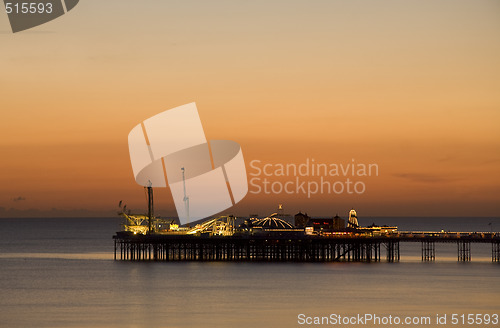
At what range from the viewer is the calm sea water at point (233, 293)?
63.8 m

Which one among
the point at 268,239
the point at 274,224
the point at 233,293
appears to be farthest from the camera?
the point at 274,224

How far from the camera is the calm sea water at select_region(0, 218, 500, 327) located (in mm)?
63781

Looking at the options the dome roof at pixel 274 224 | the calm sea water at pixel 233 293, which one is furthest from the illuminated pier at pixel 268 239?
the calm sea water at pixel 233 293

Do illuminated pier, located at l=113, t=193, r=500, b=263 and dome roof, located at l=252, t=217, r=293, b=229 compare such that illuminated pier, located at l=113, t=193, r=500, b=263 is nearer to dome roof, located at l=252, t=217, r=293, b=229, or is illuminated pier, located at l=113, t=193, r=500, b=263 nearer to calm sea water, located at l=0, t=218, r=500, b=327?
dome roof, located at l=252, t=217, r=293, b=229

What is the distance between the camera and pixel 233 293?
253 ft

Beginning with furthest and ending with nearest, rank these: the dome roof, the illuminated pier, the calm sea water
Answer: the dome roof < the illuminated pier < the calm sea water

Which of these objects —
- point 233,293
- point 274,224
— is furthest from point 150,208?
point 233,293

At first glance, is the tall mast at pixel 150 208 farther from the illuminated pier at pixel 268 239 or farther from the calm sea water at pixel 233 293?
the calm sea water at pixel 233 293

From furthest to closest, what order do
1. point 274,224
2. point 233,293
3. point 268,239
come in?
point 274,224 < point 268,239 < point 233,293

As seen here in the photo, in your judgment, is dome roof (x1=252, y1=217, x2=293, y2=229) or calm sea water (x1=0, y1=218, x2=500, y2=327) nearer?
calm sea water (x1=0, y1=218, x2=500, y2=327)

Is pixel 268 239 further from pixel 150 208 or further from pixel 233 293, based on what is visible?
pixel 233 293

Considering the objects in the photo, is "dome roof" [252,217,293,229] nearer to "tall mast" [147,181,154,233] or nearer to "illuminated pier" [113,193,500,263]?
"illuminated pier" [113,193,500,263]

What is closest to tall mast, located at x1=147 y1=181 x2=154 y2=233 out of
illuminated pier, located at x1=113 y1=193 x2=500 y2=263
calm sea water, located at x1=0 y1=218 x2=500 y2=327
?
illuminated pier, located at x1=113 y1=193 x2=500 y2=263

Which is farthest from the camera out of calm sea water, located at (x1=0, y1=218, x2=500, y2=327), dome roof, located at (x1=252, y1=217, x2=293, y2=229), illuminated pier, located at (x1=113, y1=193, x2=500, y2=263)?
dome roof, located at (x1=252, y1=217, x2=293, y2=229)
